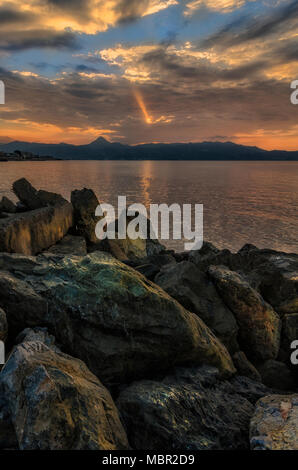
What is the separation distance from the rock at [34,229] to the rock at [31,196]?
1006 mm

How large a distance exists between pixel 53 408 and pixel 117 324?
2.14 metres

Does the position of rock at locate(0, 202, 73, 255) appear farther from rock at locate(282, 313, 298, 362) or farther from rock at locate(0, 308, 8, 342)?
rock at locate(282, 313, 298, 362)

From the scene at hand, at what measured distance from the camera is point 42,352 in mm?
4164

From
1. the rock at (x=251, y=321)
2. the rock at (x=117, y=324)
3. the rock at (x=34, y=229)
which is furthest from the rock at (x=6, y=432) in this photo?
the rock at (x=34, y=229)

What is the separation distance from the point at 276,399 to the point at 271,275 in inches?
242

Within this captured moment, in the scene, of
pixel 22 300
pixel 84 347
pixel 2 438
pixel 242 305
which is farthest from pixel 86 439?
pixel 242 305

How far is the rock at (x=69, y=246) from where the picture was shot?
13.4 m

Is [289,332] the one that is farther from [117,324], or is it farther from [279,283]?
[117,324]

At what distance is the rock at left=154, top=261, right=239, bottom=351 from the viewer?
24.7ft

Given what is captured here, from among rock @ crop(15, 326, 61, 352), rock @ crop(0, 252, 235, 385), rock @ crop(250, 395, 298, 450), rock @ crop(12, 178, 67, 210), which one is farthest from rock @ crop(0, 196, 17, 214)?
rock @ crop(250, 395, 298, 450)

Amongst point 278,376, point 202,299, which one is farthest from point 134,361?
point 278,376

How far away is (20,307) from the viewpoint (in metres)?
5.43

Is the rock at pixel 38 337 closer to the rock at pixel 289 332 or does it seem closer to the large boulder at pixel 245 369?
the large boulder at pixel 245 369

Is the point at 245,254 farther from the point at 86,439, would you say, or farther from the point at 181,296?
the point at 86,439
